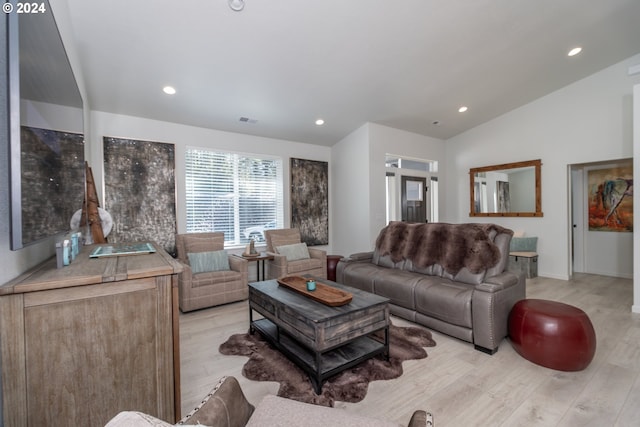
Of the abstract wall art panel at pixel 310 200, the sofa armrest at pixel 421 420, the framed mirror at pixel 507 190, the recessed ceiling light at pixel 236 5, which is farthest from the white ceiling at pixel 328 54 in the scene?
the sofa armrest at pixel 421 420

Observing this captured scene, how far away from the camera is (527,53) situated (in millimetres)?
3717

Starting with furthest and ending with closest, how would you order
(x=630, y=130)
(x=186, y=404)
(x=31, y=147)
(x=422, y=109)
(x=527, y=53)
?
1. (x=422, y=109)
2. (x=630, y=130)
3. (x=527, y=53)
4. (x=186, y=404)
5. (x=31, y=147)

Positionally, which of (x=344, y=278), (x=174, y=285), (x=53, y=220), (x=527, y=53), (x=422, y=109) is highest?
(x=527, y=53)

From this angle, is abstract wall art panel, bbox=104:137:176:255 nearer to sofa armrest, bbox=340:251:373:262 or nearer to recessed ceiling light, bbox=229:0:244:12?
recessed ceiling light, bbox=229:0:244:12

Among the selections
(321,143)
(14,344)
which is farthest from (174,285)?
(321,143)

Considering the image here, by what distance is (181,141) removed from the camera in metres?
4.28

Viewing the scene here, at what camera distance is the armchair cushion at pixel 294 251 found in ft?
14.8

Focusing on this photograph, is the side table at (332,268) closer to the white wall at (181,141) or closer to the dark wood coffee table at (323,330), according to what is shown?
the white wall at (181,141)

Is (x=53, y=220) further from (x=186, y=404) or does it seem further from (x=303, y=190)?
(x=303, y=190)

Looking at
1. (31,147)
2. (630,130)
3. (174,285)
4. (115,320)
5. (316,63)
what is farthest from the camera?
(630,130)

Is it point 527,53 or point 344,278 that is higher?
point 527,53

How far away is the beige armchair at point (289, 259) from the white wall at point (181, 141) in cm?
46

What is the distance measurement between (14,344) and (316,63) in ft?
11.0

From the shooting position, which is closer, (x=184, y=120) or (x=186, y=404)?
(x=186, y=404)
